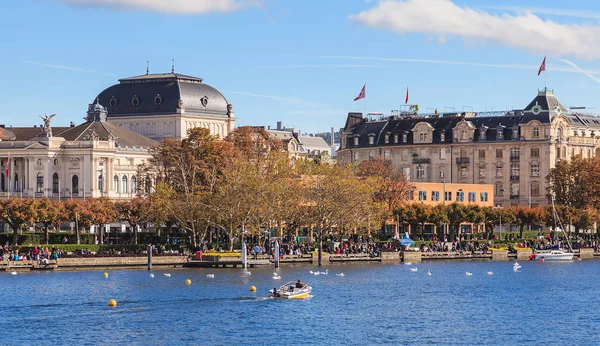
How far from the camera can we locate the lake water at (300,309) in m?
95.2

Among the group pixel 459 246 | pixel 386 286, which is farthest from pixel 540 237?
pixel 386 286

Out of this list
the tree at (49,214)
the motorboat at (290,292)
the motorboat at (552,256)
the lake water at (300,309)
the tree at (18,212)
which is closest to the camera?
the lake water at (300,309)

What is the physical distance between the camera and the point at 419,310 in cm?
11119

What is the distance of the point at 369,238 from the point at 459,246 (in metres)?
11.3

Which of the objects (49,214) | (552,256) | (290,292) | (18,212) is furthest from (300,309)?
(552,256)

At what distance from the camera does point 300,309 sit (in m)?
109

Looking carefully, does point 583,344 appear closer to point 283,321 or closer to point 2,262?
point 283,321

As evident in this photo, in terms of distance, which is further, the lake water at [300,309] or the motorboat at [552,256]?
the motorboat at [552,256]

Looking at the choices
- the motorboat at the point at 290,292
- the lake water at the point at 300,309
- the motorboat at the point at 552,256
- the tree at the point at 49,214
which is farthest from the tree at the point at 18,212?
the motorboat at the point at 552,256

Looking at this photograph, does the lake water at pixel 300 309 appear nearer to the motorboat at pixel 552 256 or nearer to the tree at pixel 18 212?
the tree at pixel 18 212

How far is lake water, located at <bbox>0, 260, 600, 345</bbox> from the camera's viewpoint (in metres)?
95.2

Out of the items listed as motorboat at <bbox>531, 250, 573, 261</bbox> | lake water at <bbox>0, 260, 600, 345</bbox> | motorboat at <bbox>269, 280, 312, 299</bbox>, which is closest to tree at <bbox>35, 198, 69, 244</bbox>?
lake water at <bbox>0, 260, 600, 345</bbox>

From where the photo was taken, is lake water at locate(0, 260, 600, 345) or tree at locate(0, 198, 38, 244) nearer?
lake water at locate(0, 260, 600, 345)

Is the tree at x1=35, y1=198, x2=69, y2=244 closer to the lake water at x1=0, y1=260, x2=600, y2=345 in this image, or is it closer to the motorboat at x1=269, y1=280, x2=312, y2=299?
the lake water at x1=0, y1=260, x2=600, y2=345
